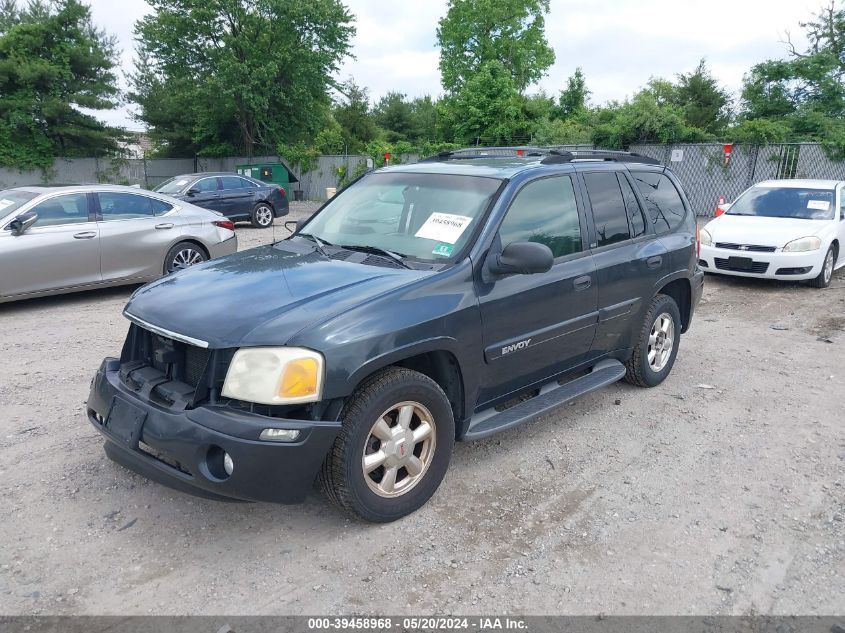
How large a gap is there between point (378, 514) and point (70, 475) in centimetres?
193

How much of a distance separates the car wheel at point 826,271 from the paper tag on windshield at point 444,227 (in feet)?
25.4

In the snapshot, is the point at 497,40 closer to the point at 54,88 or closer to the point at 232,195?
the point at 54,88

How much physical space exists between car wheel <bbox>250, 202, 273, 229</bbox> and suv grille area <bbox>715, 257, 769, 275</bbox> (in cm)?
1134

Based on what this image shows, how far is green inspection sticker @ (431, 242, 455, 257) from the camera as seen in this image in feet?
12.4

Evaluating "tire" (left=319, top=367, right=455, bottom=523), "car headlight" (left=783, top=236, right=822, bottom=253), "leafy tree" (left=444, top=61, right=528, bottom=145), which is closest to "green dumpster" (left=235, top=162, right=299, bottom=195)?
"leafy tree" (left=444, top=61, right=528, bottom=145)

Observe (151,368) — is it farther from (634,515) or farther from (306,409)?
(634,515)

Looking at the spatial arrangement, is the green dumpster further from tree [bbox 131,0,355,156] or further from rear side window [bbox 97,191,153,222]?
rear side window [bbox 97,191,153,222]

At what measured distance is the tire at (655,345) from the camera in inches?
205

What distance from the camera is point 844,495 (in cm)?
382

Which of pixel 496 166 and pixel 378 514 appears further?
pixel 496 166

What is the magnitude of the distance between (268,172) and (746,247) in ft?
69.5

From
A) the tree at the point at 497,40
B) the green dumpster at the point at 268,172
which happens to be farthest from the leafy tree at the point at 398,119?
the green dumpster at the point at 268,172

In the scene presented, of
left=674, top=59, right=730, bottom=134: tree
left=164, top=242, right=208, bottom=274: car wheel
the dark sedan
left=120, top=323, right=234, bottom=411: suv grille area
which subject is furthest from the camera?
left=674, top=59, right=730, bottom=134: tree

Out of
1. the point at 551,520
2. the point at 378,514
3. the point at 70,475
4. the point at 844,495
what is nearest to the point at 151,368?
the point at 70,475
